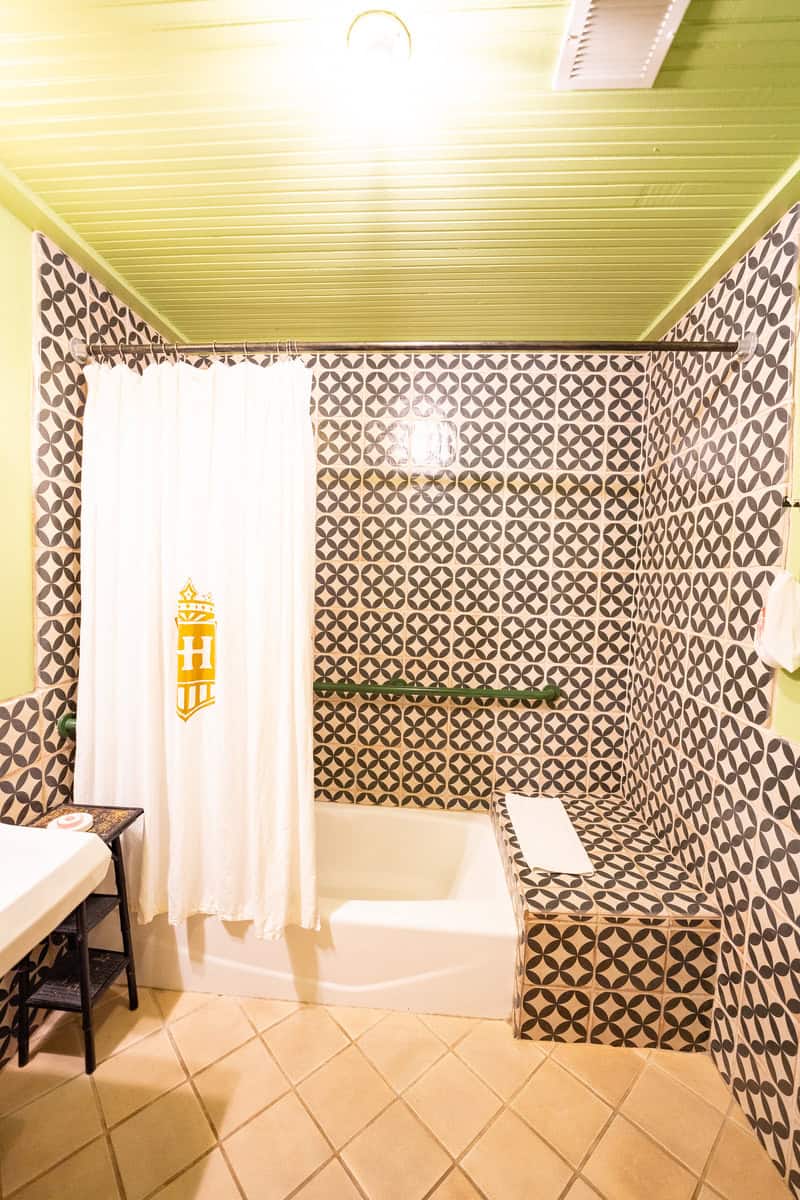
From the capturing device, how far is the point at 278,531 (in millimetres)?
1444

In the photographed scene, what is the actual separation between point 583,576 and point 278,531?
1.37 m

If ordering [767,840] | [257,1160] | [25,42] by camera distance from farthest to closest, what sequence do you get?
[767,840] → [257,1160] → [25,42]

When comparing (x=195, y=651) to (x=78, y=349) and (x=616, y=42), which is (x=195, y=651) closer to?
(x=78, y=349)

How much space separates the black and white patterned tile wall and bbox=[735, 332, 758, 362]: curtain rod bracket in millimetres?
690

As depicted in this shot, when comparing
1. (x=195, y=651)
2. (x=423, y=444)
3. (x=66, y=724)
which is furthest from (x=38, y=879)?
(x=423, y=444)

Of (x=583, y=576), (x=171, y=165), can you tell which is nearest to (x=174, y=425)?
(x=171, y=165)

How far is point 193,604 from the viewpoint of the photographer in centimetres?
146

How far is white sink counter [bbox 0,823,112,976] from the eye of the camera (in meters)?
0.80

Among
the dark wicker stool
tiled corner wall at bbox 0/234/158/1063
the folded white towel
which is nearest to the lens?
the dark wicker stool

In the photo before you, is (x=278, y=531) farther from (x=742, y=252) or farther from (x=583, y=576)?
(x=742, y=252)

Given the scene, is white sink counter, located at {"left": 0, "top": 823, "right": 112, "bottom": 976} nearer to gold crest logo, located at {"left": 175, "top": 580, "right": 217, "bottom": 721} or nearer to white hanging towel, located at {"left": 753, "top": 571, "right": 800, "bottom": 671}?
gold crest logo, located at {"left": 175, "top": 580, "right": 217, "bottom": 721}

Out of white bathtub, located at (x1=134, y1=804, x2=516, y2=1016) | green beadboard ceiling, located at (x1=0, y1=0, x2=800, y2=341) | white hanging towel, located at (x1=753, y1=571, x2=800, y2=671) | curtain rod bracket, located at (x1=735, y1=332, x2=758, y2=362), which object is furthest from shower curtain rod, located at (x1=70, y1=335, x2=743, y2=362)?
white bathtub, located at (x1=134, y1=804, x2=516, y2=1016)

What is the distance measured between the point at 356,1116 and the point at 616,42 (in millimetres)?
2389

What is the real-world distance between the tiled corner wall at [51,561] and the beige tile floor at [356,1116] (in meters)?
0.34
